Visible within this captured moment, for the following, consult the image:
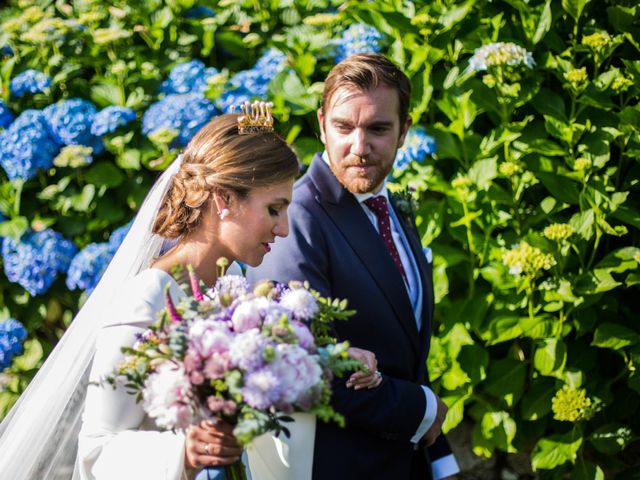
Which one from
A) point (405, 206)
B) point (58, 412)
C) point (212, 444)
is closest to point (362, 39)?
point (405, 206)

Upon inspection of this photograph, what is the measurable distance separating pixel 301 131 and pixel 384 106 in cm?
139

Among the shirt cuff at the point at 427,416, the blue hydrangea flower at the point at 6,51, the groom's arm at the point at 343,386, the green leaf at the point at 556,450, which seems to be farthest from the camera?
the blue hydrangea flower at the point at 6,51

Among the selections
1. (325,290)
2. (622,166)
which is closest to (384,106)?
(325,290)

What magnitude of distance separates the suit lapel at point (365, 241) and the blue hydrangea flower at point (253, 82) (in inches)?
54.5

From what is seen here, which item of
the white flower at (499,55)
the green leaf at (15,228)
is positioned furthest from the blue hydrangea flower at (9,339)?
the white flower at (499,55)

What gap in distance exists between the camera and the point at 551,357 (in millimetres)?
3627

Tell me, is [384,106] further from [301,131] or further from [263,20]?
[263,20]

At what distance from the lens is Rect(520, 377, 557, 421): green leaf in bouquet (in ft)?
12.2

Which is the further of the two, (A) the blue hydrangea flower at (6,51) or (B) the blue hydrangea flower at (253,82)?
(A) the blue hydrangea flower at (6,51)

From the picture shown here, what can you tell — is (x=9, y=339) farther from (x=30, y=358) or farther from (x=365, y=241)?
(x=365, y=241)

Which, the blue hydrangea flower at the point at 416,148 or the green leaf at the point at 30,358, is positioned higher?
the blue hydrangea flower at the point at 416,148

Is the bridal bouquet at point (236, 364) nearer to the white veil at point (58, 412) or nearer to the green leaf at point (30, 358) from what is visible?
the white veil at point (58, 412)

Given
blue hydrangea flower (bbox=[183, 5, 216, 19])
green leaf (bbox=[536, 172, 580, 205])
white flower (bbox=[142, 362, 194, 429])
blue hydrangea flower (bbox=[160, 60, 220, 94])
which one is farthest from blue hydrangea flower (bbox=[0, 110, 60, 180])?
white flower (bbox=[142, 362, 194, 429])

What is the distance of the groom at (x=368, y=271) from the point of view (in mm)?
2566
